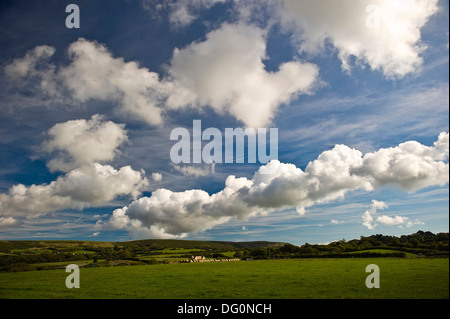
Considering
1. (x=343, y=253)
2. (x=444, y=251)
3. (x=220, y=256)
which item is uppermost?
(x=444, y=251)

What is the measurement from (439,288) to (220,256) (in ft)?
397

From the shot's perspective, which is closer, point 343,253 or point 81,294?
point 81,294

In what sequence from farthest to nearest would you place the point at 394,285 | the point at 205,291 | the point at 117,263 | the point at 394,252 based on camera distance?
the point at 117,263
the point at 394,252
the point at 205,291
the point at 394,285

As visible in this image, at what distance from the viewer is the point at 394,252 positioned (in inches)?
3189
